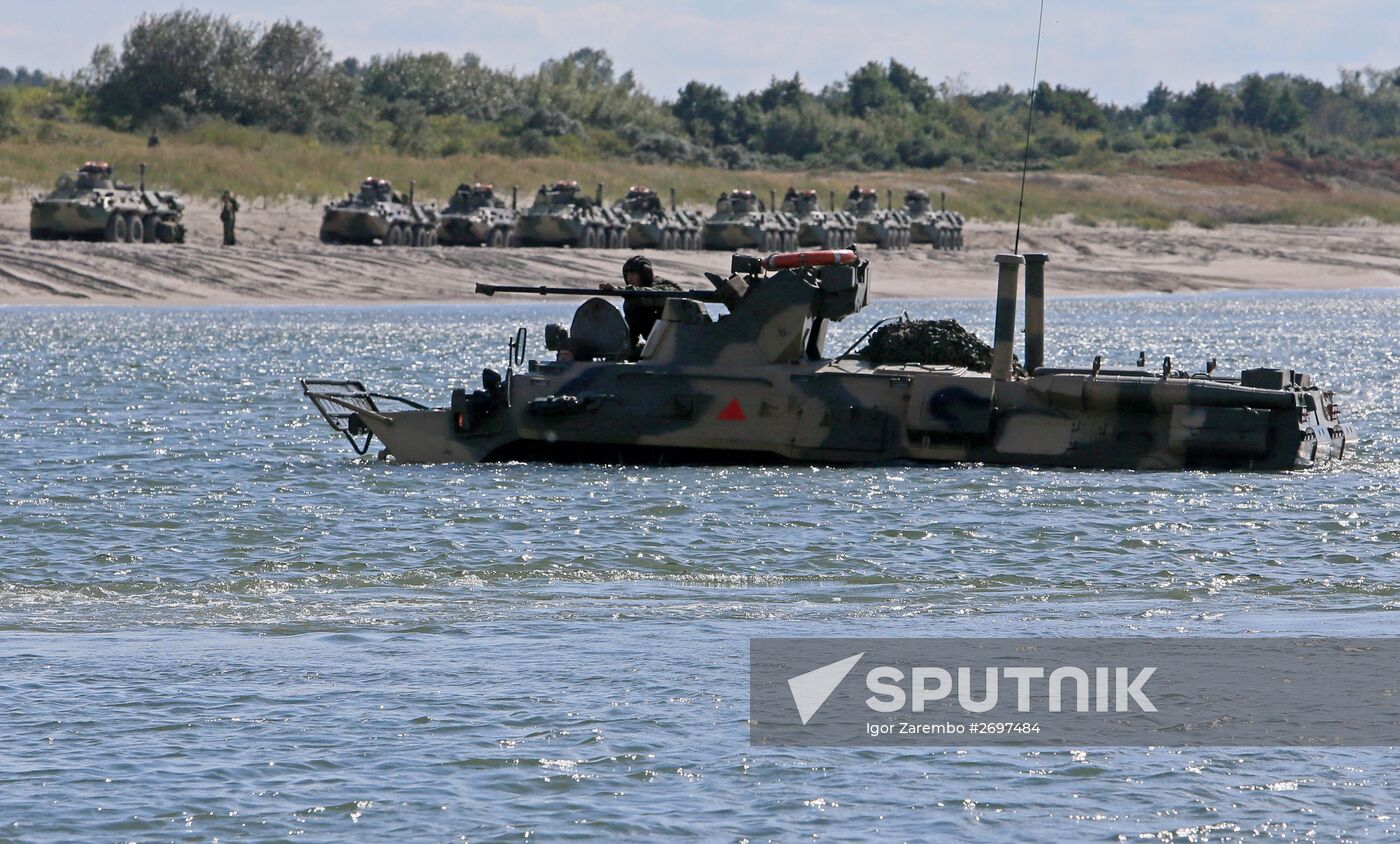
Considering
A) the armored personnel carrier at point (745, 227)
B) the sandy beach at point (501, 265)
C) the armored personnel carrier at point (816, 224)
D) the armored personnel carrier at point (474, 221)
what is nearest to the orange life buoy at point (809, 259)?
the sandy beach at point (501, 265)

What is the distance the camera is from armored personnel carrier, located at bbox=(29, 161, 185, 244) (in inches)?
1998

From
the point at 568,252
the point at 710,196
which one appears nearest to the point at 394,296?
the point at 568,252

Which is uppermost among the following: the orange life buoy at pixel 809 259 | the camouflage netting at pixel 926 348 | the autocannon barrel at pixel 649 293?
the orange life buoy at pixel 809 259

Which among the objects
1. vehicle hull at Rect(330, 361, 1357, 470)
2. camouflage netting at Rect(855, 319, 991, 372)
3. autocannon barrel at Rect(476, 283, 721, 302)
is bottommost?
vehicle hull at Rect(330, 361, 1357, 470)

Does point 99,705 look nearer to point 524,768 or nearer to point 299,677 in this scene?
point 299,677

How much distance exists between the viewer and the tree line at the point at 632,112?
84.3 m

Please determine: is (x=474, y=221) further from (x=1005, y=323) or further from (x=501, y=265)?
(x=1005, y=323)

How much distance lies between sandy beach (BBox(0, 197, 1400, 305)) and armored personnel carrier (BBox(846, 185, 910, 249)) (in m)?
2.11

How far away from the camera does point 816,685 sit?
8656 mm

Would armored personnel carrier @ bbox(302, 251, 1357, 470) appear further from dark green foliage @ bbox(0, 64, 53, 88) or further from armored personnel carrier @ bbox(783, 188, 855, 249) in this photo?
dark green foliage @ bbox(0, 64, 53, 88)

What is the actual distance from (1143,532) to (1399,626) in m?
3.01

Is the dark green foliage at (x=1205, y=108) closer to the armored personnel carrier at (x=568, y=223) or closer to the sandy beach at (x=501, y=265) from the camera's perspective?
the sandy beach at (x=501, y=265)
